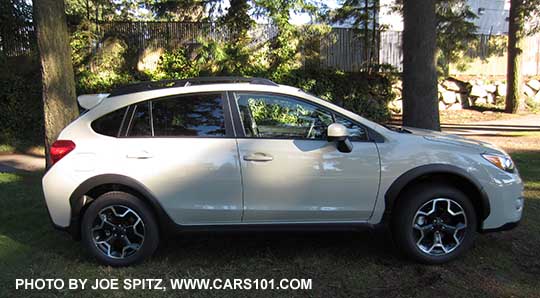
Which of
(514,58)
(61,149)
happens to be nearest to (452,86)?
(514,58)

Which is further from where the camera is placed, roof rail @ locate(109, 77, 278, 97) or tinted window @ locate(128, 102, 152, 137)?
roof rail @ locate(109, 77, 278, 97)

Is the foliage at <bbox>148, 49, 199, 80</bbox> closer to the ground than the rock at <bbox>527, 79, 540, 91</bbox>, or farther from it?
farther from it

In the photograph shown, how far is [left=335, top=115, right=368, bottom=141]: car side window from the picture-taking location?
4246 millimetres

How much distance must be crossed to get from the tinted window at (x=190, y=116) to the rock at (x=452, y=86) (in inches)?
613

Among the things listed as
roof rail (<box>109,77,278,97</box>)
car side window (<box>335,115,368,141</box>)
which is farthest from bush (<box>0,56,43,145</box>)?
car side window (<box>335,115,368,141</box>)

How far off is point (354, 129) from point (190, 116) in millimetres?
1473

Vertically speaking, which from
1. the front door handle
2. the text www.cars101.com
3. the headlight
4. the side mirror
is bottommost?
the text www.cars101.com

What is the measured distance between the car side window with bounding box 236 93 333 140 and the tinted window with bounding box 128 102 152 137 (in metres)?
0.82

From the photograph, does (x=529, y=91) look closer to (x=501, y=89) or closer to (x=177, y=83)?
(x=501, y=89)

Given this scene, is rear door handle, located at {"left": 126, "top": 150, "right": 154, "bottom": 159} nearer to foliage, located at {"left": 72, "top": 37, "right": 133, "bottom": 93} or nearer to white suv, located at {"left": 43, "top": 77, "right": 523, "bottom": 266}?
white suv, located at {"left": 43, "top": 77, "right": 523, "bottom": 266}

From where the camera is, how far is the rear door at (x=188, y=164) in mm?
4125

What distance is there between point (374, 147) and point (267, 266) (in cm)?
141

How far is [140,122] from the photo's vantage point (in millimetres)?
4289

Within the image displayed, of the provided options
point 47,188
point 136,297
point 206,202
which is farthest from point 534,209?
point 47,188
